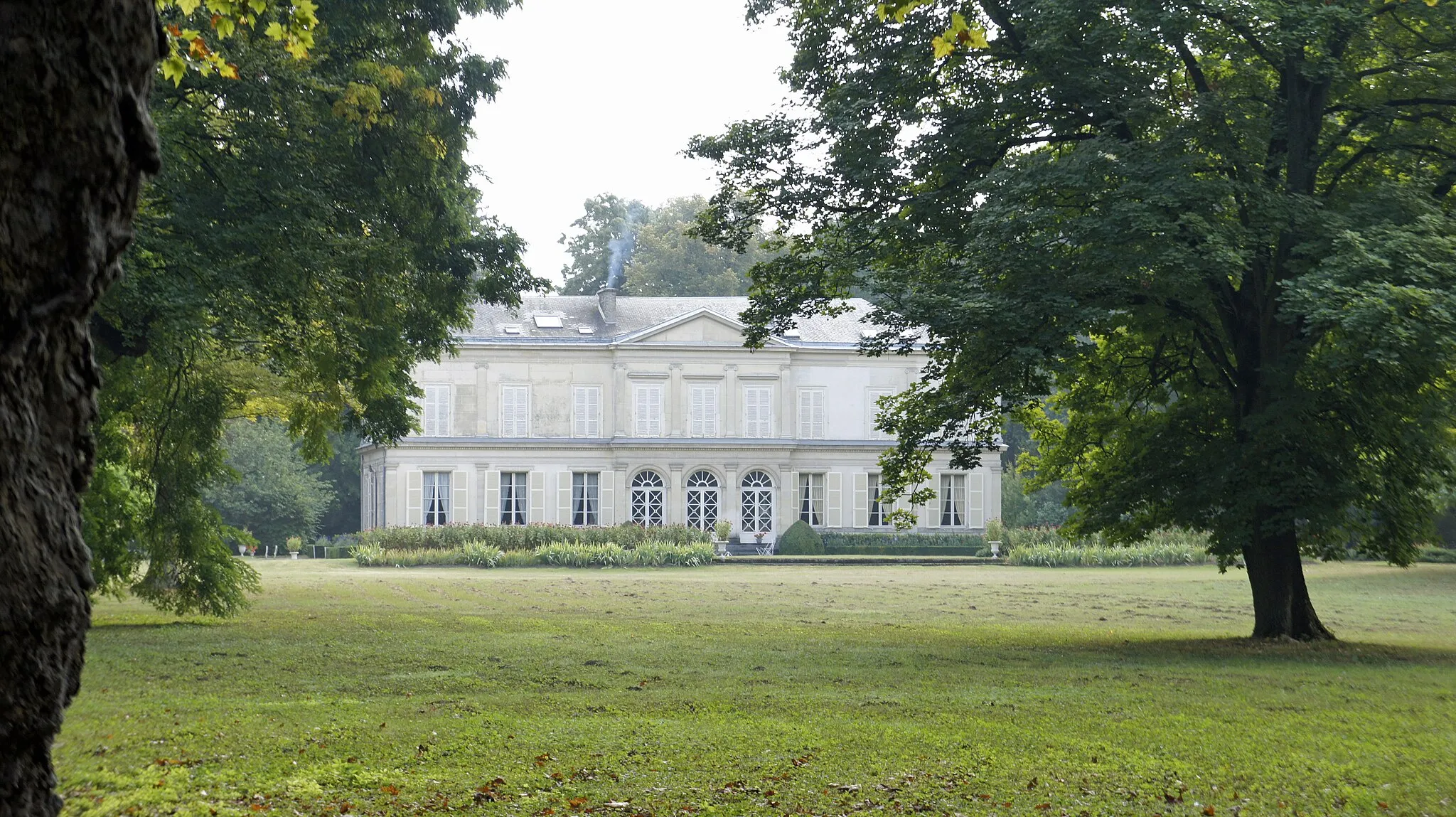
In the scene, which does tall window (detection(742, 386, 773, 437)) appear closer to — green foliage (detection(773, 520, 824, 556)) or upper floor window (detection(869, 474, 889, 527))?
upper floor window (detection(869, 474, 889, 527))

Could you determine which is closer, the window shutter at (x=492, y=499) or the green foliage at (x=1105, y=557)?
the green foliage at (x=1105, y=557)

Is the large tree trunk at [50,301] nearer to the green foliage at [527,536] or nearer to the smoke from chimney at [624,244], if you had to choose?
the green foliage at [527,536]

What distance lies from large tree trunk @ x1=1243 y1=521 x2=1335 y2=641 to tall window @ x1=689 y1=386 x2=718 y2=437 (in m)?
29.9

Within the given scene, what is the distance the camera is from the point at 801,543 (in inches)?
1518

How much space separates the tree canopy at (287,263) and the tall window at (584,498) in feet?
80.0

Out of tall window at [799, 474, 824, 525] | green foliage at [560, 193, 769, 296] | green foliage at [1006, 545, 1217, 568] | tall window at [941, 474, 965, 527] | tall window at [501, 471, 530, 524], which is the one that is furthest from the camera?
green foliage at [560, 193, 769, 296]

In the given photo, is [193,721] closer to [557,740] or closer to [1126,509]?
[557,740]

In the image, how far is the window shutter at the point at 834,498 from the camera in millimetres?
43219

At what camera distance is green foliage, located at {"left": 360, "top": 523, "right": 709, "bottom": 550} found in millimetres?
34219

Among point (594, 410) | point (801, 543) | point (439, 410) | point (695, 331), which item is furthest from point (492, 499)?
point (801, 543)

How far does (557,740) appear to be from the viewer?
22.8ft

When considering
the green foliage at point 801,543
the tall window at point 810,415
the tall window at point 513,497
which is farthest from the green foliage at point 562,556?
the tall window at point 810,415

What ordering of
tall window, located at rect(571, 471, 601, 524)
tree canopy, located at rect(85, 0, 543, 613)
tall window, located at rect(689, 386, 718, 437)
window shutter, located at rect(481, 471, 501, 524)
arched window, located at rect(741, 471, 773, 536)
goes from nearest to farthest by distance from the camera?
tree canopy, located at rect(85, 0, 543, 613) < window shutter, located at rect(481, 471, 501, 524) < tall window, located at rect(571, 471, 601, 524) < tall window, located at rect(689, 386, 718, 437) < arched window, located at rect(741, 471, 773, 536)

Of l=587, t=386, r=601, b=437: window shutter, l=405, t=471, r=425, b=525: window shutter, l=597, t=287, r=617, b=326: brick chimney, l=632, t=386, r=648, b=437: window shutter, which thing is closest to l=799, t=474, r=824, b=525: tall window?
l=632, t=386, r=648, b=437: window shutter
